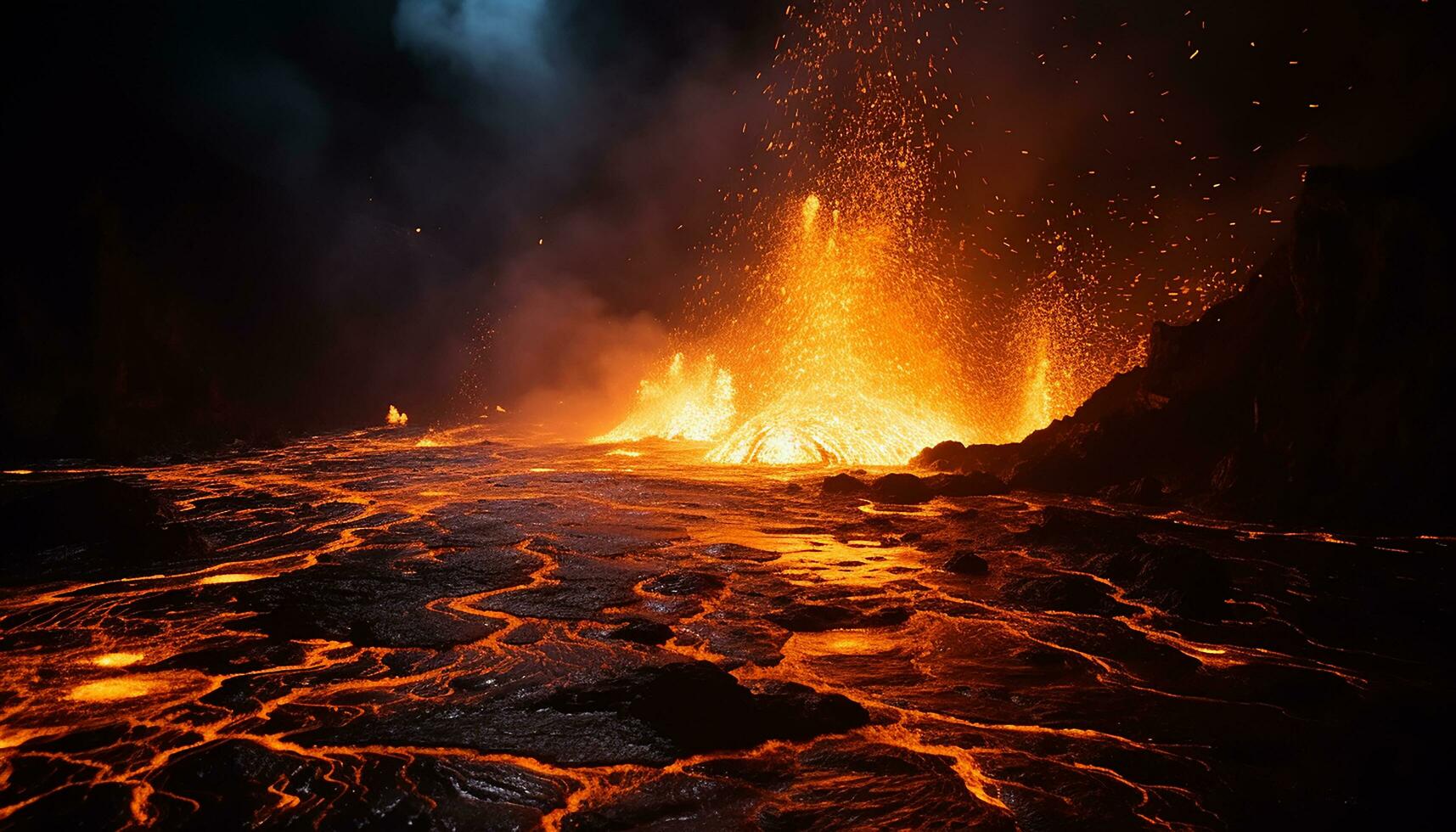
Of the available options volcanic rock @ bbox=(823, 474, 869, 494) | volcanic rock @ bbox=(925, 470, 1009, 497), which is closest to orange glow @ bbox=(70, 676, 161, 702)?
volcanic rock @ bbox=(823, 474, 869, 494)

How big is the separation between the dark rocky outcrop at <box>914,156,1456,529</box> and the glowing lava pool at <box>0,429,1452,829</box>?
3932 millimetres

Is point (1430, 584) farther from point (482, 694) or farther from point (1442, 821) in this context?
point (482, 694)

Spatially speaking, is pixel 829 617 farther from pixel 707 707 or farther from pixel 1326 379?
pixel 1326 379

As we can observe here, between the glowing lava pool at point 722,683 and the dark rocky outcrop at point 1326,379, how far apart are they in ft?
12.9

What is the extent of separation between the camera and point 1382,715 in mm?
6852

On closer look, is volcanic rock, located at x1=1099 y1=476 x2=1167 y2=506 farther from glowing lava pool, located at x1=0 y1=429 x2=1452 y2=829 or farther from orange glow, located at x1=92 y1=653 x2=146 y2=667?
orange glow, located at x1=92 y1=653 x2=146 y2=667

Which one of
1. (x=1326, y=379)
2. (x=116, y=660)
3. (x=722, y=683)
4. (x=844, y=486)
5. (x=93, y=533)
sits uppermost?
(x=1326, y=379)

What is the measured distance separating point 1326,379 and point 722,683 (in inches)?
893

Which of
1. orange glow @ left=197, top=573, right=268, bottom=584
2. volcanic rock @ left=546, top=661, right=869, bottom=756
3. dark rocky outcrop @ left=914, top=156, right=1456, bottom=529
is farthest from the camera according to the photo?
dark rocky outcrop @ left=914, top=156, right=1456, bottom=529

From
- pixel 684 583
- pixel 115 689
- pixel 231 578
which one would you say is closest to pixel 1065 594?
pixel 684 583

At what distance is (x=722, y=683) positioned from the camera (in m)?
6.73

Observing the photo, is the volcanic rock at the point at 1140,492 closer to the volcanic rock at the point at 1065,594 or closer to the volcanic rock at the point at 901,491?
the volcanic rock at the point at 901,491

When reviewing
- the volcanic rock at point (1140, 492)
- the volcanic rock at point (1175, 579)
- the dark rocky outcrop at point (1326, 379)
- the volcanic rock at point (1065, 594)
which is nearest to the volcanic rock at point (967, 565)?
the volcanic rock at point (1065, 594)

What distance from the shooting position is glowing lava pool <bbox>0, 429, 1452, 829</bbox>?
5.22m
